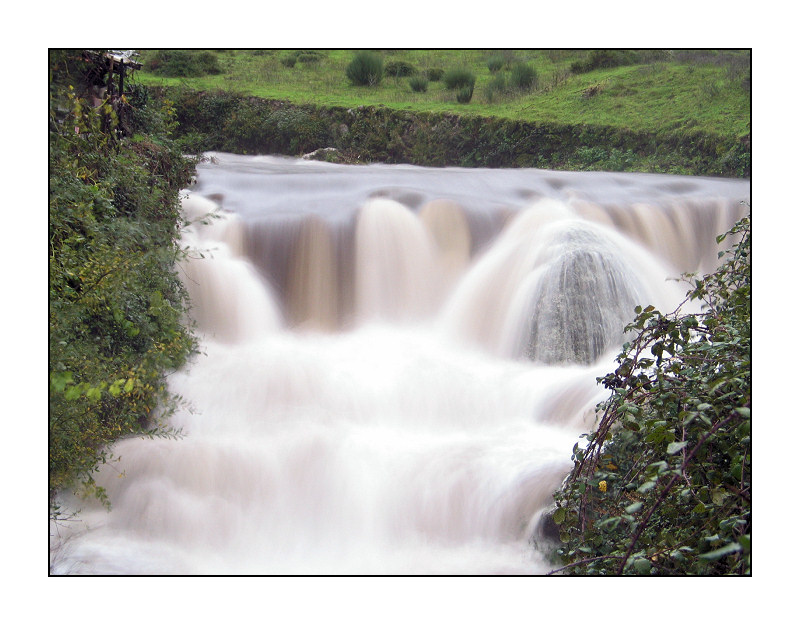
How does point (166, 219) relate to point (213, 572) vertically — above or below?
above

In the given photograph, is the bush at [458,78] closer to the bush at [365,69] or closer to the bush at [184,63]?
the bush at [365,69]

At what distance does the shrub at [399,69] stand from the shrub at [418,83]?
26 millimetres

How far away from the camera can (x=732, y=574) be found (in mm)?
2162

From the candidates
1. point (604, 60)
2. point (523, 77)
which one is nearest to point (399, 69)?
point (523, 77)

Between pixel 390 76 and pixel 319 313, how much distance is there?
1002 mm

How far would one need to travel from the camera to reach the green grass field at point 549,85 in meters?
2.79

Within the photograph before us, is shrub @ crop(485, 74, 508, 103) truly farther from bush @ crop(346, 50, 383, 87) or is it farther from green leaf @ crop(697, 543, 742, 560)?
green leaf @ crop(697, 543, 742, 560)

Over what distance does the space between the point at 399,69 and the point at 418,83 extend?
9 cm

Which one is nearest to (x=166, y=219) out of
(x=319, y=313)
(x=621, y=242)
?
(x=319, y=313)

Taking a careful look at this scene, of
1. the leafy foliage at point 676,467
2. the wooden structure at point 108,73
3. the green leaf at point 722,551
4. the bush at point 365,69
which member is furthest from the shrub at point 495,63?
the green leaf at point 722,551

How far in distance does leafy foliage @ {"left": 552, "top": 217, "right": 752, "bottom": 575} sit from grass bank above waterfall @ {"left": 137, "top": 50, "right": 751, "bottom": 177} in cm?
84

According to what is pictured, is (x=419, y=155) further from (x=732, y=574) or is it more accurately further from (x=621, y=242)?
(x=732, y=574)

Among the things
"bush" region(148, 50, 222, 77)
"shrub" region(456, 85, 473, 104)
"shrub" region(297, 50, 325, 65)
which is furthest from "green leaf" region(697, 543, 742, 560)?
"bush" region(148, 50, 222, 77)
